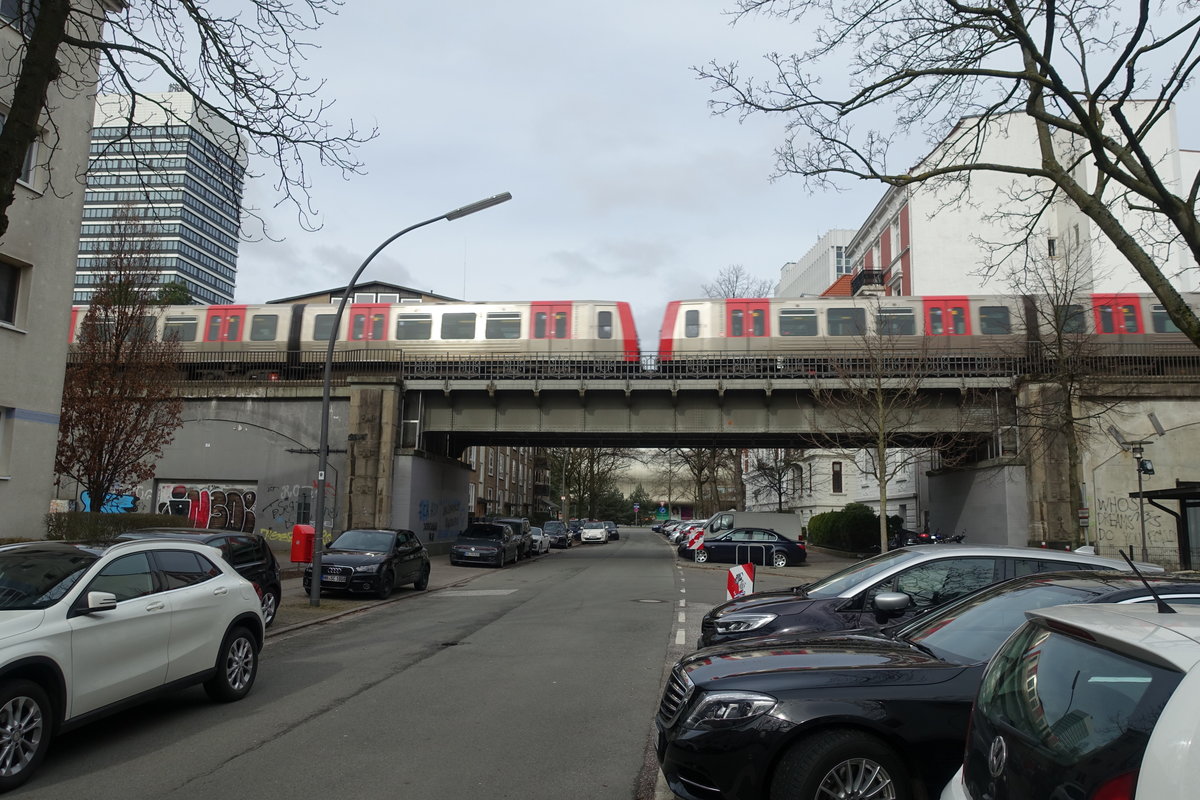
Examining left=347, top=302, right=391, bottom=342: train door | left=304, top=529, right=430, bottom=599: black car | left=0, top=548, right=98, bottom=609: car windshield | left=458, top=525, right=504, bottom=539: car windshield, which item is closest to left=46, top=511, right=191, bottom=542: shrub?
left=304, top=529, right=430, bottom=599: black car

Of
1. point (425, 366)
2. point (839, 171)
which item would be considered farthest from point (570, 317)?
point (839, 171)

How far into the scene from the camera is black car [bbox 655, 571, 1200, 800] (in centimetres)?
408

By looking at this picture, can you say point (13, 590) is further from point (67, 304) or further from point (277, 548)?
point (277, 548)

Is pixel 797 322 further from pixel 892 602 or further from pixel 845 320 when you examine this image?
pixel 892 602

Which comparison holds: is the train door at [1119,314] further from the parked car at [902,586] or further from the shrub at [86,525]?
the shrub at [86,525]

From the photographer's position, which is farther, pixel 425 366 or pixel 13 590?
pixel 425 366

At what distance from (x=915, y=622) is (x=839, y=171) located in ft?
24.8

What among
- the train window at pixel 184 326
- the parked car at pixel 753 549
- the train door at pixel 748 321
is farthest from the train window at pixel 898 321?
the train window at pixel 184 326

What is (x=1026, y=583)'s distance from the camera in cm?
522

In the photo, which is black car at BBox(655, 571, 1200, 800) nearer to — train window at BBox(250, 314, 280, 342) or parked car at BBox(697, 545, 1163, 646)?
parked car at BBox(697, 545, 1163, 646)

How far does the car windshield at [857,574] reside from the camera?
7.61 metres

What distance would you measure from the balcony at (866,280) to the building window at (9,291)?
44750 millimetres

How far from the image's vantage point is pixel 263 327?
32.2 meters

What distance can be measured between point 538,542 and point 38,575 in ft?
107
